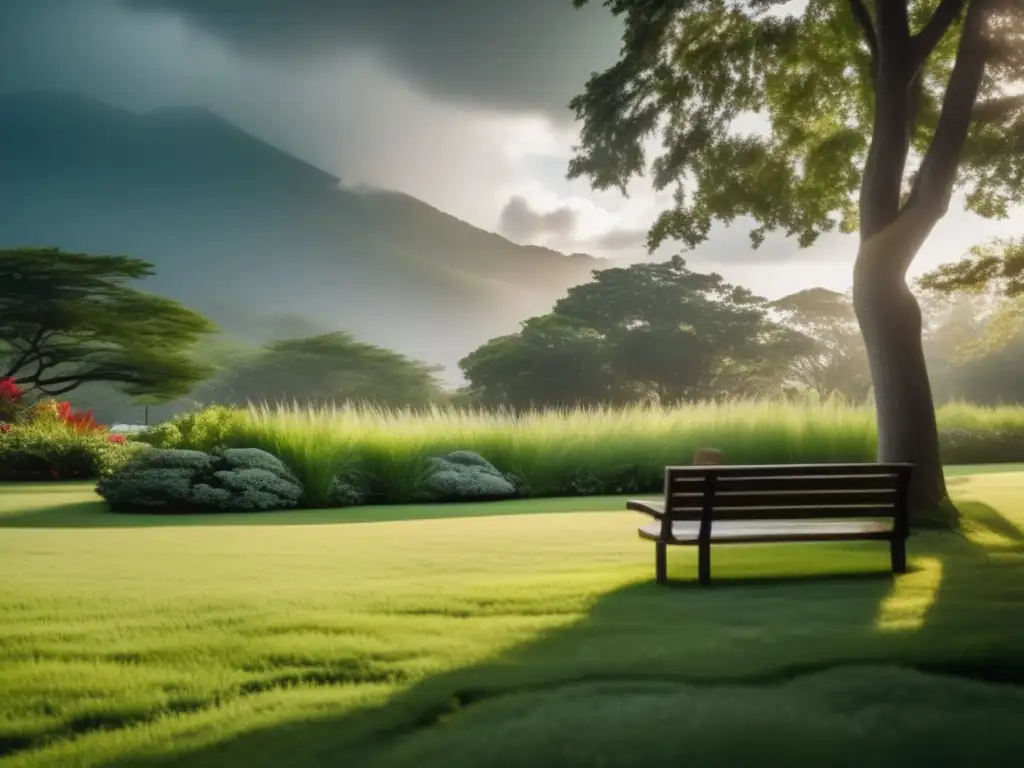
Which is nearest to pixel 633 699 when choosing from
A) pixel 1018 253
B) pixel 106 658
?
pixel 106 658

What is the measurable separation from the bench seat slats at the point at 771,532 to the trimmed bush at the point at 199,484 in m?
7.47

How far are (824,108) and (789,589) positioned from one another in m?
8.97

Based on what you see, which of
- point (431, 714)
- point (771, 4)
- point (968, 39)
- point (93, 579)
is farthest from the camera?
point (771, 4)

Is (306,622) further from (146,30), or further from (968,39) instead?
(146,30)

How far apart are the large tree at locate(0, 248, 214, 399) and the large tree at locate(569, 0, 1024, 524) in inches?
922

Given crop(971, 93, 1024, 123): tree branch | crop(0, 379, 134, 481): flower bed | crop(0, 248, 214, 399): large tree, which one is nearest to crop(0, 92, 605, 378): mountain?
crop(0, 248, 214, 399): large tree

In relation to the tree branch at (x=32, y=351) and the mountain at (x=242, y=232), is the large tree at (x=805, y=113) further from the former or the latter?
the mountain at (x=242, y=232)

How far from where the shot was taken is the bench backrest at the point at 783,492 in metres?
5.98

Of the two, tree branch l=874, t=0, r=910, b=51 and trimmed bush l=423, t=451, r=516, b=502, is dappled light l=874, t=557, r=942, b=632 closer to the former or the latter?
tree branch l=874, t=0, r=910, b=51

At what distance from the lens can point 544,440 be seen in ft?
52.2

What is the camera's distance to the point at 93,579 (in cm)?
674

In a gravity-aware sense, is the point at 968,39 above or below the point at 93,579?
above

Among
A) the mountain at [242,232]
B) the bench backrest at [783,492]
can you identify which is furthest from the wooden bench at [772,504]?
the mountain at [242,232]

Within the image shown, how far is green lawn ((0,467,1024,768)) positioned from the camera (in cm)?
326
